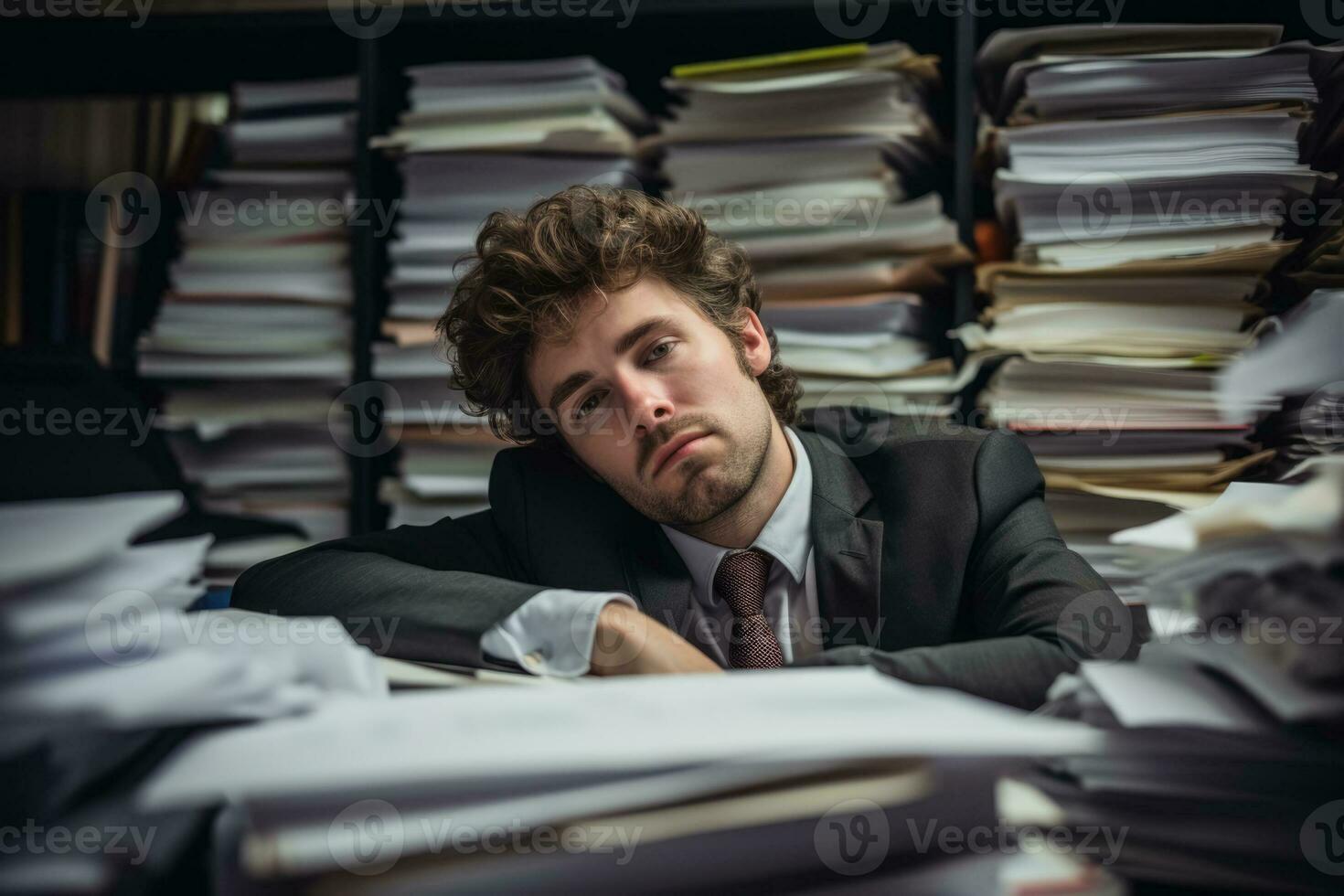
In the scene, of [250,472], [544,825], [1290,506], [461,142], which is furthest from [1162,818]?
[250,472]

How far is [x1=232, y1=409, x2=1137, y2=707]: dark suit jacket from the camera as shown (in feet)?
3.08

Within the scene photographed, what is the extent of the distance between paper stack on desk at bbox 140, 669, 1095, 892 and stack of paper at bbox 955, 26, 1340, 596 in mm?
1137

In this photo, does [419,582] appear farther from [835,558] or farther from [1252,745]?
[1252,745]

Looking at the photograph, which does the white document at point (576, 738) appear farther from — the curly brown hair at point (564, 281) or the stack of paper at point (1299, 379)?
the curly brown hair at point (564, 281)

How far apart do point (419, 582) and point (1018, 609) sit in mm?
619

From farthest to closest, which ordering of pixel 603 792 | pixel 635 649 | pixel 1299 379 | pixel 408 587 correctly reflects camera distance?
pixel 408 587, pixel 635 649, pixel 1299 379, pixel 603 792

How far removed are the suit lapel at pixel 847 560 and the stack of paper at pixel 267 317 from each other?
2.98ft

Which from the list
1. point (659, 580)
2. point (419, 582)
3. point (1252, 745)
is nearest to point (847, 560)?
point (659, 580)

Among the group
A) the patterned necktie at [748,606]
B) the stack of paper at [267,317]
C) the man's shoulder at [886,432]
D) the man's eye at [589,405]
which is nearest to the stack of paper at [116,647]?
the patterned necktie at [748,606]

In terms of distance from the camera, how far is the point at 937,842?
0.40 meters

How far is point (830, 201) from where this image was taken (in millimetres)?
1588

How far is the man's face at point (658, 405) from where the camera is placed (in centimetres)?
122

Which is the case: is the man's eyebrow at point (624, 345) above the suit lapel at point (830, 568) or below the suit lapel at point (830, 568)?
above

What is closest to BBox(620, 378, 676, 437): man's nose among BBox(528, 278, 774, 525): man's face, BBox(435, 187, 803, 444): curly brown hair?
BBox(528, 278, 774, 525): man's face
